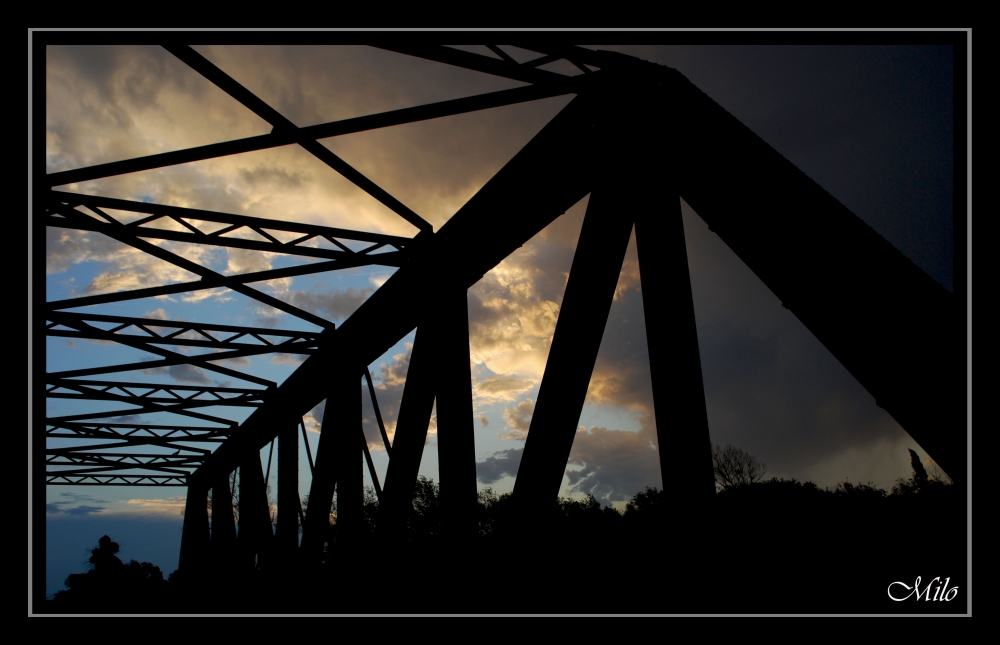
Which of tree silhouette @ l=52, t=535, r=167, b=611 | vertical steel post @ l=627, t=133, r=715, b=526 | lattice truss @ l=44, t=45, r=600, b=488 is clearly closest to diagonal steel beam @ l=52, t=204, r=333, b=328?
lattice truss @ l=44, t=45, r=600, b=488

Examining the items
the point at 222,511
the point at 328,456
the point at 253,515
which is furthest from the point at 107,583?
the point at 328,456

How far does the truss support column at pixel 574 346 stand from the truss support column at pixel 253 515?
34.7 feet

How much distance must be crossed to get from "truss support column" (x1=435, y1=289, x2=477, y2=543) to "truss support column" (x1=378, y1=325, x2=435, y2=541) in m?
0.20

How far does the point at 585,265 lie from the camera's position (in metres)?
4.05

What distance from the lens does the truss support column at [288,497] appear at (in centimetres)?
1090

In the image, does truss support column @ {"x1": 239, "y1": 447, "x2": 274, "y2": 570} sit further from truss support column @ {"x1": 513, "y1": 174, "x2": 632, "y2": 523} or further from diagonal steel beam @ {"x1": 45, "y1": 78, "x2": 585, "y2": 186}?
truss support column @ {"x1": 513, "y1": 174, "x2": 632, "y2": 523}

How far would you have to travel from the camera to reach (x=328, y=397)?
938cm

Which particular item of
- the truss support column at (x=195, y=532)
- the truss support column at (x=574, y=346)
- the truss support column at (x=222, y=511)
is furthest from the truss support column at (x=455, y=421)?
the truss support column at (x=195, y=532)

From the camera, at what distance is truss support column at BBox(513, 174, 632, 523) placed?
13.2ft

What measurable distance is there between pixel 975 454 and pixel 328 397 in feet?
27.4

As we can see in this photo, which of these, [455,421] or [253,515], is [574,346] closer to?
[455,421]

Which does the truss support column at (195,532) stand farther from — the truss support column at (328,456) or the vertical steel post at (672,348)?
the vertical steel post at (672,348)

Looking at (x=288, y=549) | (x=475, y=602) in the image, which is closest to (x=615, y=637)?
(x=475, y=602)

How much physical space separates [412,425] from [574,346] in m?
2.93
